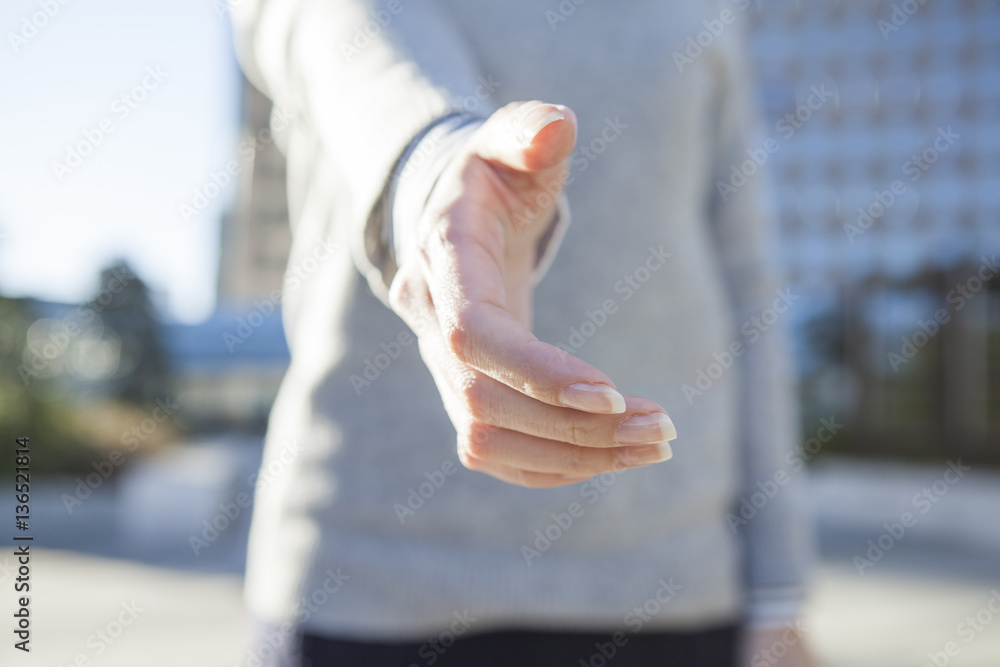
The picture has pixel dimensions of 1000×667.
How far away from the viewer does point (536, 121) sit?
2.19ft

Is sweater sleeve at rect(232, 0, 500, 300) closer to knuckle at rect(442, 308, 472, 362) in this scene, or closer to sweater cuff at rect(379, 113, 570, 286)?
sweater cuff at rect(379, 113, 570, 286)

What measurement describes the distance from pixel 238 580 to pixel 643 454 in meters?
7.91

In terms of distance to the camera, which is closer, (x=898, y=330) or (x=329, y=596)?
(x=329, y=596)

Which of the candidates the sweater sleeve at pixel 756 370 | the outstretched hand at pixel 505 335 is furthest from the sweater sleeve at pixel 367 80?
the sweater sleeve at pixel 756 370

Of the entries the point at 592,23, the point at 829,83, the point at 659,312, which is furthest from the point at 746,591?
the point at 829,83

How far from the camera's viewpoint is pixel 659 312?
1.39m

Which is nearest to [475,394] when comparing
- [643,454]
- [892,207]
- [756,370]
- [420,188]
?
[643,454]

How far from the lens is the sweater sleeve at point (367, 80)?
87 cm

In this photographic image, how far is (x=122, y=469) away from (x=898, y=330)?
1230 cm

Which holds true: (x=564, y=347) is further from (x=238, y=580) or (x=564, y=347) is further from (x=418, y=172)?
(x=238, y=580)

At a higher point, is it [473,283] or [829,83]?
[829,83]

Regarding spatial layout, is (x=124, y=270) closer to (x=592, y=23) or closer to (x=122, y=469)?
(x=122, y=469)

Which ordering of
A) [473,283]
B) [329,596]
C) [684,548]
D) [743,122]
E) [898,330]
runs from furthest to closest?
[898,330] → [743,122] → [684,548] → [329,596] → [473,283]

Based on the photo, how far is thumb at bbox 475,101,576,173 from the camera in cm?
67
